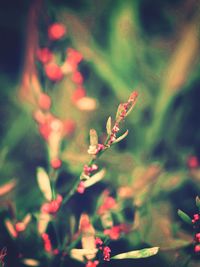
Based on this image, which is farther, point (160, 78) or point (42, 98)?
point (160, 78)

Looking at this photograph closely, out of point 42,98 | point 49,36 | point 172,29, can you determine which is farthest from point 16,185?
point 172,29

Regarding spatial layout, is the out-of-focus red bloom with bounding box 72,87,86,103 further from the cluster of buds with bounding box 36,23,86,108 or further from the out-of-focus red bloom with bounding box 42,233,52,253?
the out-of-focus red bloom with bounding box 42,233,52,253

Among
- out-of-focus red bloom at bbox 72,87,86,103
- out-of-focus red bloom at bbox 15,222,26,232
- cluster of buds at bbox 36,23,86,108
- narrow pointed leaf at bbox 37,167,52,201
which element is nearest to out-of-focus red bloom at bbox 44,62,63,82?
cluster of buds at bbox 36,23,86,108

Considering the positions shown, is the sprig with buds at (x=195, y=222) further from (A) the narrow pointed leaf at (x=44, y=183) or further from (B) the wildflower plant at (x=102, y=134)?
(A) the narrow pointed leaf at (x=44, y=183)

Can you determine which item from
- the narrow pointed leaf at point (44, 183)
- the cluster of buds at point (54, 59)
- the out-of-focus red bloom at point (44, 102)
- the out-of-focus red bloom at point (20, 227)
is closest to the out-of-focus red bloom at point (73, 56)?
the cluster of buds at point (54, 59)

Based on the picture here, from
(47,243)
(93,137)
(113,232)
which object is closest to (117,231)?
(113,232)

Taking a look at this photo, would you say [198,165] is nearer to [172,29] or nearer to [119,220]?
[119,220]
